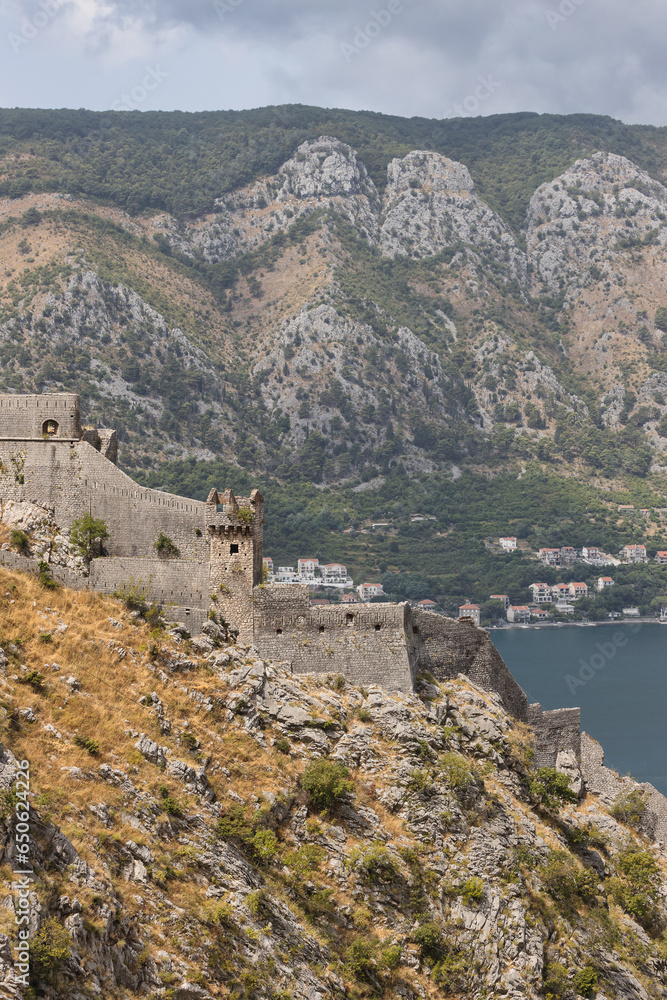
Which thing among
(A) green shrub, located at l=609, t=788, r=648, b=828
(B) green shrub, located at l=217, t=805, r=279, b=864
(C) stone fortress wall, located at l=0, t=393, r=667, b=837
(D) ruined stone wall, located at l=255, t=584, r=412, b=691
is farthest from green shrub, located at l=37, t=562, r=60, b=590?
(A) green shrub, located at l=609, t=788, r=648, b=828

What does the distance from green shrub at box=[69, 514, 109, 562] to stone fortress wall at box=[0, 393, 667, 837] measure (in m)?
0.44

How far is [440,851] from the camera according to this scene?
39.4m

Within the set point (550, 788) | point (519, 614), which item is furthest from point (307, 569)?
point (550, 788)

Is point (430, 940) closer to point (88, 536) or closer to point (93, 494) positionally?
point (88, 536)

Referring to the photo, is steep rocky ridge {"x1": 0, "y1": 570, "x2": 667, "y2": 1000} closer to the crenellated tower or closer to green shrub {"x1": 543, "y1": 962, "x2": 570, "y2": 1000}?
green shrub {"x1": 543, "y1": 962, "x2": 570, "y2": 1000}

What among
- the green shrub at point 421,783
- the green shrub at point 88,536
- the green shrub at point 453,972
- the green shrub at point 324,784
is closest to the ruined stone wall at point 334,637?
the green shrub at point 421,783

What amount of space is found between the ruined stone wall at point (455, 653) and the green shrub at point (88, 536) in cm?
1293

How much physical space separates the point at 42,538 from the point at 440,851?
769 inches

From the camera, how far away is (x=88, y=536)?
138 ft

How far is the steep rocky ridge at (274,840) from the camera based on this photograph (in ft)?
89.7

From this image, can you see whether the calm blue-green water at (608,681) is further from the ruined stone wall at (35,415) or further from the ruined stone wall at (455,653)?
the ruined stone wall at (35,415)

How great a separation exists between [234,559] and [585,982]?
2148 centimetres

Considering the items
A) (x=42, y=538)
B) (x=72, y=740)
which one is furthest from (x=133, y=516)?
(x=72, y=740)

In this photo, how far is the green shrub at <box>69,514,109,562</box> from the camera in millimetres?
41875
